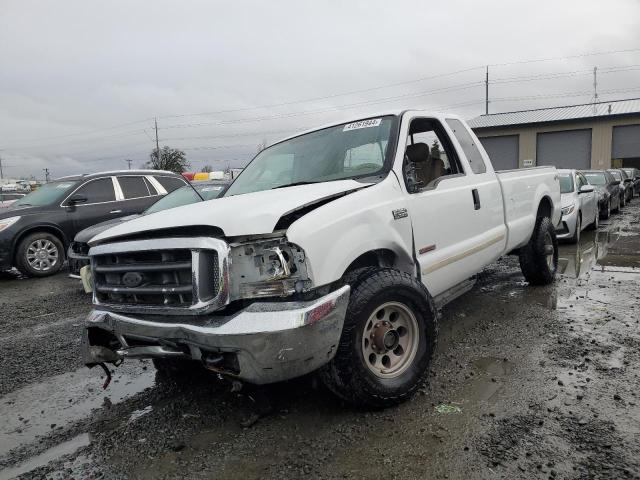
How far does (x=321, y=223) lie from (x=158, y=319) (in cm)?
113

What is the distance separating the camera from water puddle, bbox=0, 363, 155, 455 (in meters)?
3.15

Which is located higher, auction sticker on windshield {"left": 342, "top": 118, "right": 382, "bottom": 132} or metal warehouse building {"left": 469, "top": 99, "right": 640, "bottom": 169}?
metal warehouse building {"left": 469, "top": 99, "right": 640, "bottom": 169}

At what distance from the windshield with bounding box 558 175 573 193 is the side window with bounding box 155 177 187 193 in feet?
26.2

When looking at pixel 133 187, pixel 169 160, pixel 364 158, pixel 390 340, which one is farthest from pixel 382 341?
pixel 169 160

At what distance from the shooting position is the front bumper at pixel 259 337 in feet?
8.11

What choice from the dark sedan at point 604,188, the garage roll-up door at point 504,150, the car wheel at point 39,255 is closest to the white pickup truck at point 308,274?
the car wheel at point 39,255

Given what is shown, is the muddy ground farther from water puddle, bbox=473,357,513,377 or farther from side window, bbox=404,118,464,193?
side window, bbox=404,118,464,193

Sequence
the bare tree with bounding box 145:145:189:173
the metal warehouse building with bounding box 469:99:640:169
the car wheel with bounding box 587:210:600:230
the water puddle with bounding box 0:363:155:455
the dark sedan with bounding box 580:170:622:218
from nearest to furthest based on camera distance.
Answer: the water puddle with bounding box 0:363:155:455, the car wheel with bounding box 587:210:600:230, the dark sedan with bounding box 580:170:622:218, the metal warehouse building with bounding box 469:99:640:169, the bare tree with bounding box 145:145:189:173

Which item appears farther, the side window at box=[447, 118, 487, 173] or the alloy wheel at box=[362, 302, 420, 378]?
the side window at box=[447, 118, 487, 173]

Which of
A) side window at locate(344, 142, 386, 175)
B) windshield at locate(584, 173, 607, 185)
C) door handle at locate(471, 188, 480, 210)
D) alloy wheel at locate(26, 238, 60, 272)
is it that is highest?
side window at locate(344, 142, 386, 175)

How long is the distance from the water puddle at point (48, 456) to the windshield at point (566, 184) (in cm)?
993

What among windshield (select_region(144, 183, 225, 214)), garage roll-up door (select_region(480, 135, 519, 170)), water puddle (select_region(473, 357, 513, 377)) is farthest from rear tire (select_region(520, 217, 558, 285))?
garage roll-up door (select_region(480, 135, 519, 170))

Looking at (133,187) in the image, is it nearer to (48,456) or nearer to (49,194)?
(49,194)

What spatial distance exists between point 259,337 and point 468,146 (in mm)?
3230
